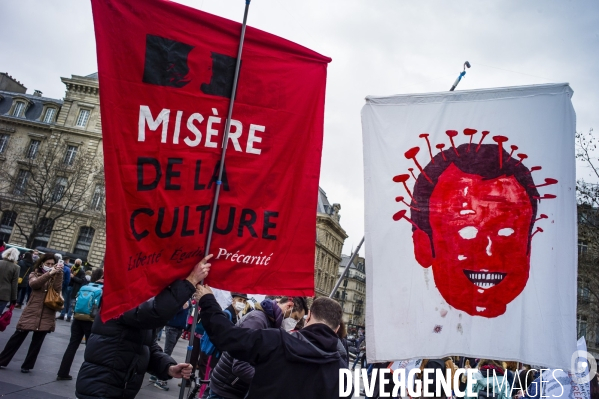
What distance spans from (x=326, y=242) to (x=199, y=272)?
80.0 meters

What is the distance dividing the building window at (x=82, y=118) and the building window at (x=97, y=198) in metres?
8.57

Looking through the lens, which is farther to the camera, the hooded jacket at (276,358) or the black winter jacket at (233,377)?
the black winter jacket at (233,377)

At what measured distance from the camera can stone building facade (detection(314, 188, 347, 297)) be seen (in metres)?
80.0

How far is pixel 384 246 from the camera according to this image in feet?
13.1

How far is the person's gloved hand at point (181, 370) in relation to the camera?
3285mm

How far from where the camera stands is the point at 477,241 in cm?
408

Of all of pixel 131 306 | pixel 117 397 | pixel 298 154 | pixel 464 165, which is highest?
pixel 464 165

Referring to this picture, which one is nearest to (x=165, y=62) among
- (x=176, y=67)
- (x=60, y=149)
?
(x=176, y=67)

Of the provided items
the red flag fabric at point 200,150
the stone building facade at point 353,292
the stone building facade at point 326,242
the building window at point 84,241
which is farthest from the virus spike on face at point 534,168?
the stone building facade at point 353,292

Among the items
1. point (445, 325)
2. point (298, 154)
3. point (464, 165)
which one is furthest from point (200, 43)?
point (445, 325)

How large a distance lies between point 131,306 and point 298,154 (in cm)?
168

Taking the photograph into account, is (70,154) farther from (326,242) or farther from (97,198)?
(326,242)

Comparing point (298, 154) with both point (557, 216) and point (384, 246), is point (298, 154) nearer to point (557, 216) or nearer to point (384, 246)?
point (384, 246)

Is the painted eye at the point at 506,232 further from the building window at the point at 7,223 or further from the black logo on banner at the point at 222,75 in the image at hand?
the building window at the point at 7,223
